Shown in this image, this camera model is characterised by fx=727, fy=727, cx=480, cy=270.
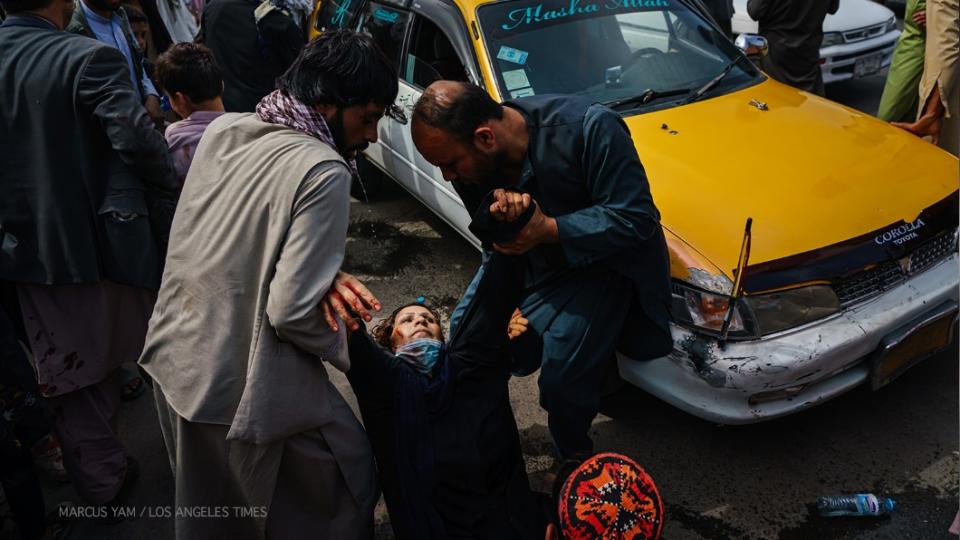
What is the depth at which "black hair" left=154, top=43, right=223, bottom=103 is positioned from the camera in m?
2.89

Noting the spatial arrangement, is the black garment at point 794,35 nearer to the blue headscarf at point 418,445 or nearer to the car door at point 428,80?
the car door at point 428,80

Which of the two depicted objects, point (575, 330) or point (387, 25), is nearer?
point (575, 330)

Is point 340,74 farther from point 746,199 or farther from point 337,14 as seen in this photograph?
point 337,14

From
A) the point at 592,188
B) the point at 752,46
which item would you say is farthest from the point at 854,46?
the point at 592,188

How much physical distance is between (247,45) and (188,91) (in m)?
1.83

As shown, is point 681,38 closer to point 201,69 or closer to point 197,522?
point 201,69

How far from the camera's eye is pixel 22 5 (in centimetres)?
246

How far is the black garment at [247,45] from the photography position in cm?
451

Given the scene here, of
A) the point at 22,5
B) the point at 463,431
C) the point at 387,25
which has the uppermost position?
the point at 22,5

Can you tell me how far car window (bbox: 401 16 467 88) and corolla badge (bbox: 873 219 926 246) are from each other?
212 centimetres

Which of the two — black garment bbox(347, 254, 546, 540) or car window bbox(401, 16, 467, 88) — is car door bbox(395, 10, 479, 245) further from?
black garment bbox(347, 254, 546, 540)

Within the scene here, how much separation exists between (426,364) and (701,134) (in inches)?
68.2

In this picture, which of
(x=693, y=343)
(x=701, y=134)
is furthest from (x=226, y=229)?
(x=701, y=134)

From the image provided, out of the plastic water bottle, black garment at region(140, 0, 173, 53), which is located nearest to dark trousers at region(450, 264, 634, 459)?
the plastic water bottle
